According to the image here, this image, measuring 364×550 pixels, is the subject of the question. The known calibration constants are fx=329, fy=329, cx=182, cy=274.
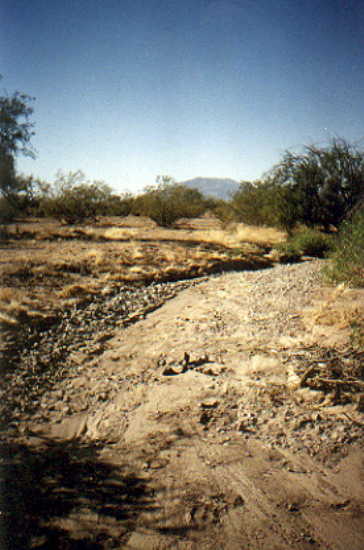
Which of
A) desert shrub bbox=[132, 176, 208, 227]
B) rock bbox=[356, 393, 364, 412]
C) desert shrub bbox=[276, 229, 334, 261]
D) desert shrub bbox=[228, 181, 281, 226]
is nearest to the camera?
rock bbox=[356, 393, 364, 412]

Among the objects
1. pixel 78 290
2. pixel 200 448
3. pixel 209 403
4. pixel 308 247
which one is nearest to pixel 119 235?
pixel 308 247

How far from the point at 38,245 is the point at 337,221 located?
41.3 feet

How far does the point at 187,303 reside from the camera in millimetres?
7137

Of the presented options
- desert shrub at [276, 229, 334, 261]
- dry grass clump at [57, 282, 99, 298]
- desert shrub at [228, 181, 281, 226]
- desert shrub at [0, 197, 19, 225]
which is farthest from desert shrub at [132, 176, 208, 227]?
dry grass clump at [57, 282, 99, 298]

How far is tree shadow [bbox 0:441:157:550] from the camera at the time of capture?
1.99m

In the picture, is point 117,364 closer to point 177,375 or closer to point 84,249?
point 177,375

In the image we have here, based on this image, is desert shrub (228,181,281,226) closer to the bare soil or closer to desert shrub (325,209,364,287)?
desert shrub (325,209,364,287)

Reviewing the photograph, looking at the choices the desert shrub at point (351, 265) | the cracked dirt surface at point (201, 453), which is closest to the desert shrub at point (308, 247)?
the desert shrub at point (351, 265)

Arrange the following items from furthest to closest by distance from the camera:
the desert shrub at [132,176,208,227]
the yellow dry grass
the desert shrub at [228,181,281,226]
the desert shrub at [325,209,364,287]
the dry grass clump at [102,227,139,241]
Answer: the desert shrub at [132,176,208,227], the dry grass clump at [102,227,139,241], the desert shrub at [228,181,281,226], the yellow dry grass, the desert shrub at [325,209,364,287]

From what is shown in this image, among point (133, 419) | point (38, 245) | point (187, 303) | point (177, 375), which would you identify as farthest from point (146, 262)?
point (133, 419)

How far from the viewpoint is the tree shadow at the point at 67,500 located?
6.53ft

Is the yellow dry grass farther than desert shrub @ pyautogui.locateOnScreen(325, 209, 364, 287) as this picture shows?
Yes

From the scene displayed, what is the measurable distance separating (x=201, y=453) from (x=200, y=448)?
60mm

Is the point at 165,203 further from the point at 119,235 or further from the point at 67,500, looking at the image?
the point at 67,500
